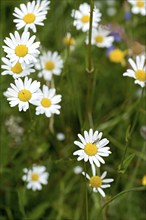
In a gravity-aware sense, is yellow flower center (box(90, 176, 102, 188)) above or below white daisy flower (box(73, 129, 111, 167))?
below

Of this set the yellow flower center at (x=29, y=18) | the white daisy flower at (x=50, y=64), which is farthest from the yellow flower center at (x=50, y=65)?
the yellow flower center at (x=29, y=18)

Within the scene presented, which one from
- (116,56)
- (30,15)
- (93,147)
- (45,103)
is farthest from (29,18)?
(116,56)

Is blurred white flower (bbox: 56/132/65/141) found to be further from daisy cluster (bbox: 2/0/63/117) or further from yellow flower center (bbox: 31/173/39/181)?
daisy cluster (bbox: 2/0/63/117)

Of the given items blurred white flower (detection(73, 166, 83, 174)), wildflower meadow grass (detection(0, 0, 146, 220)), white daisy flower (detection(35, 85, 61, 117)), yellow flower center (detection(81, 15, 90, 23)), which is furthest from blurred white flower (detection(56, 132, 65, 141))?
yellow flower center (detection(81, 15, 90, 23))

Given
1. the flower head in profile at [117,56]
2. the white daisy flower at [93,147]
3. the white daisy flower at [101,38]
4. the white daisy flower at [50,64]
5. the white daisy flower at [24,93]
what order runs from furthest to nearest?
the flower head in profile at [117,56], the white daisy flower at [101,38], the white daisy flower at [50,64], the white daisy flower at [24,93], the white daisy flower at [93,147]

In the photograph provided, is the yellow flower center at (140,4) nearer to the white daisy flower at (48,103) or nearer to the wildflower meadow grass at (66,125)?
the wildflower meadow grass at (66,125)
